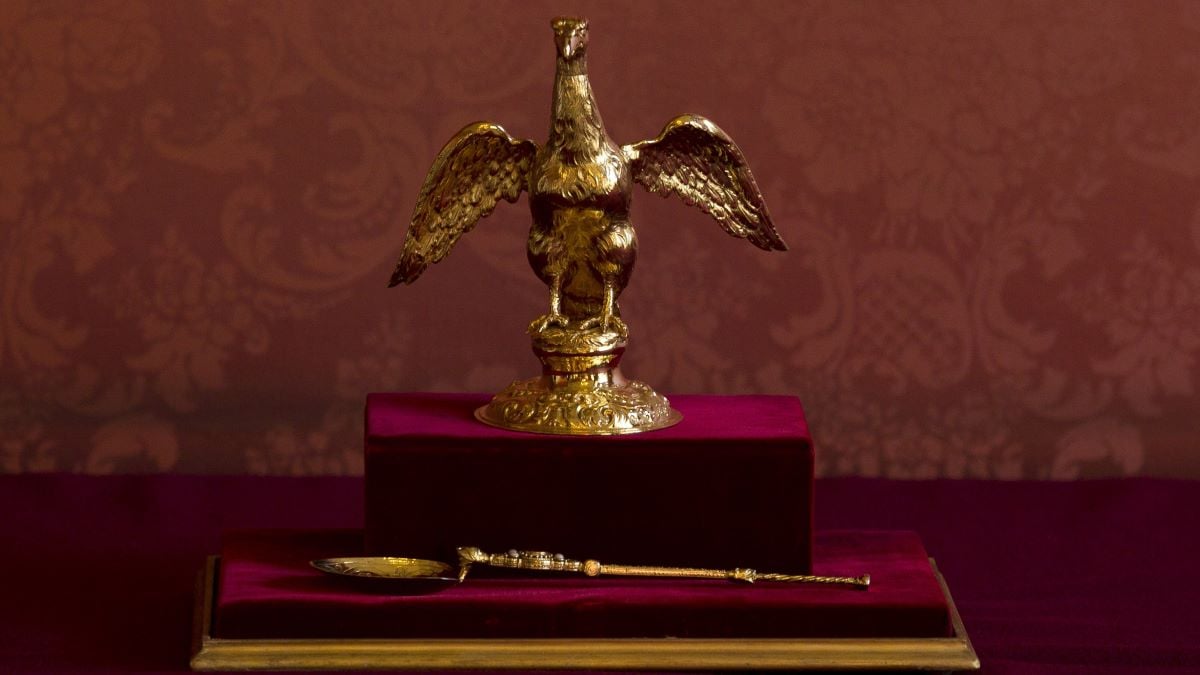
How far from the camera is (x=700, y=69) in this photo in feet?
8.39

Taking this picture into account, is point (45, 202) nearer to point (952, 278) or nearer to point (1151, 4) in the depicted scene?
point (952, 278)

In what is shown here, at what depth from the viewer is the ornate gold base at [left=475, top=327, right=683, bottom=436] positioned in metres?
1.84

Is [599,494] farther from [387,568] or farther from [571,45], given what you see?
[571,45]

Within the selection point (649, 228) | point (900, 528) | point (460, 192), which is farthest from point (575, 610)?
point (649, 228)

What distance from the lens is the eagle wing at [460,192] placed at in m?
1.93

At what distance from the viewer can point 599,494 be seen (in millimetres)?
1810

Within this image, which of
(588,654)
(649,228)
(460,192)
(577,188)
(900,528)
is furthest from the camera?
(649,228)

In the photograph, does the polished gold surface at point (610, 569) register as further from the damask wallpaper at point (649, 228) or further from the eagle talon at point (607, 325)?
the damask wallpaper at point (649, 228)

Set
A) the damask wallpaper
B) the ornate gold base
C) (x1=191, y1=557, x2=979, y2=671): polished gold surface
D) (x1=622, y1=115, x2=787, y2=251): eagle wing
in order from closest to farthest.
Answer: (x1=191, y1=557, x2=979, y2=671): polished gold surface
the ornate gold base
(x1=622, y1=115, x2=787, y2=251): eagle wing
the damask wallpaper

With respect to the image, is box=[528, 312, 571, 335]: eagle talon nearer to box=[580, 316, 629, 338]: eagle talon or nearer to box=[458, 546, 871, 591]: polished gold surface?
box=[580, 316, 629, 338]: eagle talon

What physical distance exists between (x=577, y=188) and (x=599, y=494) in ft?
0.89

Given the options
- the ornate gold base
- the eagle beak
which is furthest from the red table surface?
the eagle beak

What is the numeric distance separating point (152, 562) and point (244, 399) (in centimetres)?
56

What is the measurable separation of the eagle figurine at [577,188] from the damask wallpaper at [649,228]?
0.61 meters
